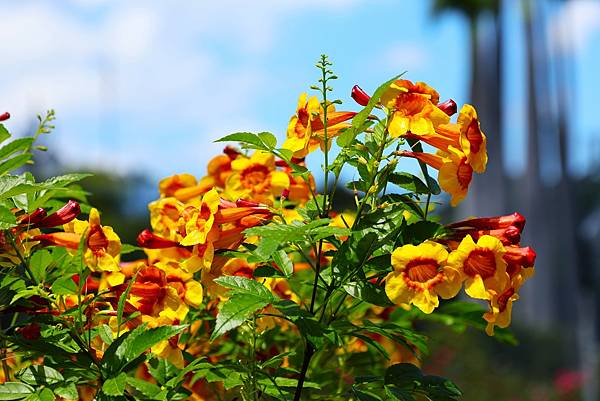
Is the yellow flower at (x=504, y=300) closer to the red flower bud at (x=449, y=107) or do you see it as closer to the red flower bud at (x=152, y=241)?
the red flower bud at (x=449, y=107)

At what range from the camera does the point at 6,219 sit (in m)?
1.48

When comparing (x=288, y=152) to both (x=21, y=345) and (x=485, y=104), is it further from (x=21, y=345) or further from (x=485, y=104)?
(x=485, y=104)

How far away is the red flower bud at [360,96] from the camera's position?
1.67 m

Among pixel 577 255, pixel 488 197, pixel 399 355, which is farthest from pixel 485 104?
pixel 399 355

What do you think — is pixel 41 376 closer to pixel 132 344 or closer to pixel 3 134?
pixel 132 344

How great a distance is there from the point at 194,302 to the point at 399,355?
839 millimetres

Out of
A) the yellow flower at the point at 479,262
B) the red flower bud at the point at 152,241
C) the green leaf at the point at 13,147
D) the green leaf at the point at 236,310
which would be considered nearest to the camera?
the green leaf at the point at 236,310

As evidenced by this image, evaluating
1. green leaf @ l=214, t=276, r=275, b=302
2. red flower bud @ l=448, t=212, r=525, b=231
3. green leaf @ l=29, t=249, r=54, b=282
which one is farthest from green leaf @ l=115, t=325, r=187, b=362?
red flower bud @ l=448, t=212, r=525, b=231

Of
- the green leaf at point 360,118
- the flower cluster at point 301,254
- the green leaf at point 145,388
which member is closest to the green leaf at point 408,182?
the flower cluster at point 301,254

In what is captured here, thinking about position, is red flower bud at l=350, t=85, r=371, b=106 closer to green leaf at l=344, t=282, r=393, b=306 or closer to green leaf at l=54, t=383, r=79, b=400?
green leaf at l=344, t=282, r=393, b=306

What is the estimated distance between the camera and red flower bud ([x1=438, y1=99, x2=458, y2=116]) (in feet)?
5.33

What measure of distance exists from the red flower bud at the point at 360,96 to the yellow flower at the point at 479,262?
0.33 m

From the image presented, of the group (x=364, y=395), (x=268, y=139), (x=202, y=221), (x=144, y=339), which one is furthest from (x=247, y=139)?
(x=364, y=395)

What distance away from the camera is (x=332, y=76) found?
1612 millimetres
